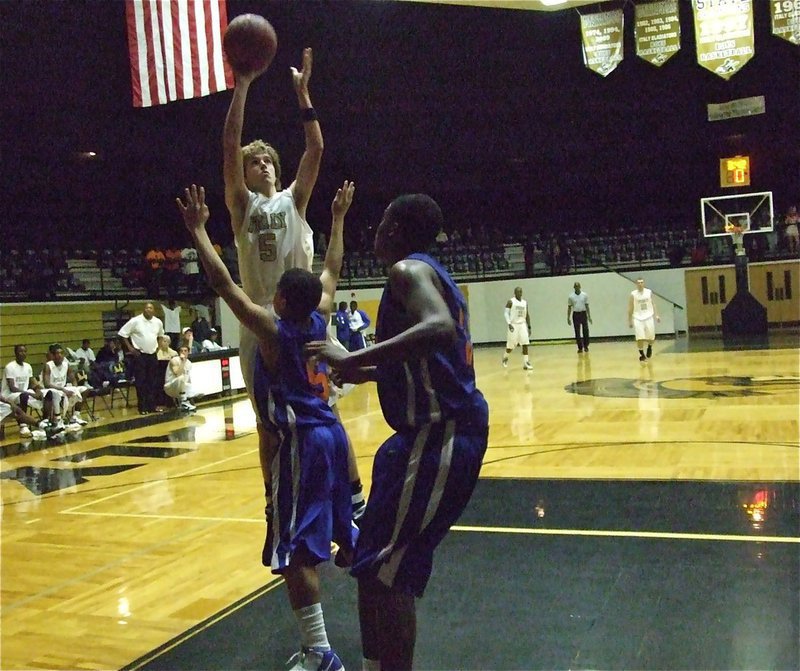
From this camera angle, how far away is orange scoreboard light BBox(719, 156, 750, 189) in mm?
18188

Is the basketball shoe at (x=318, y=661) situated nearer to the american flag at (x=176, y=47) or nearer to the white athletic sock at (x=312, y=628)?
the white athletic sock at (x=312, y=628)

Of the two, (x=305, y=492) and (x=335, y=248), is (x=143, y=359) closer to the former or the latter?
(x=335, y=248)

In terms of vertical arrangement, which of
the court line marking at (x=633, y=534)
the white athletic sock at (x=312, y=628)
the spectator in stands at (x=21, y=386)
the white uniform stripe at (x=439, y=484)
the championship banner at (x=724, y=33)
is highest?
the championship banner at (x=724, y=33)

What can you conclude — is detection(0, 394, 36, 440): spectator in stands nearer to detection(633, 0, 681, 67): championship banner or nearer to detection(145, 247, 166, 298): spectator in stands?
detection(145, 247, 166, 298): spectator in stands

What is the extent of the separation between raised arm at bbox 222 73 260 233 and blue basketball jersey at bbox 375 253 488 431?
96 cm

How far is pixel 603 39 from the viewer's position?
40.9 feet

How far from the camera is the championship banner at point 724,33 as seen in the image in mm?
11703

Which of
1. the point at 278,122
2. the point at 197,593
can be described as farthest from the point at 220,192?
the point at 197,593

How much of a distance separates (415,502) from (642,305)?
12.6 meters

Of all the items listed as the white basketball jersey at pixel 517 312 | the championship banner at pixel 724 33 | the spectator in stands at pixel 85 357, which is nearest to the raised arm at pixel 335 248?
the spectator in stands at pixel 85 357

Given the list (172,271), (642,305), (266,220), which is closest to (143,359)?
(172,271)

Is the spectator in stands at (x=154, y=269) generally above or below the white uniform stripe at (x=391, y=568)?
above

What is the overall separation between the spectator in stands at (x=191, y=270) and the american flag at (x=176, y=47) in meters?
9.12

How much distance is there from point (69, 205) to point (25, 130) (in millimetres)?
2362
